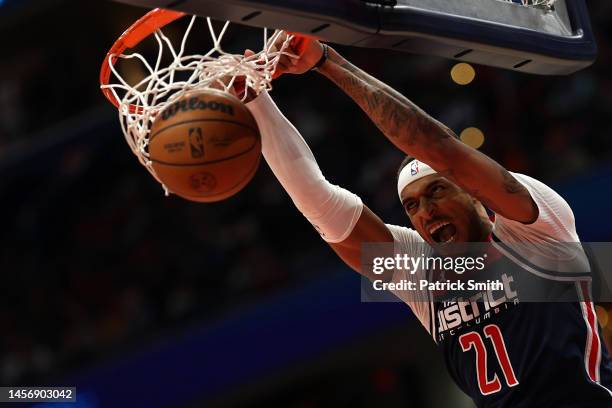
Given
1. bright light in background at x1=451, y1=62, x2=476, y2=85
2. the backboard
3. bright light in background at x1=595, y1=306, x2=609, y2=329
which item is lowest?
bright light in background at x1=595, y1=306, x2=609, y2=329

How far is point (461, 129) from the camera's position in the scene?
25.5ft

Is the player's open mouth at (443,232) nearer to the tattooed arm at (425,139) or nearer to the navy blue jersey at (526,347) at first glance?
the navy blue jersey at (526,347)

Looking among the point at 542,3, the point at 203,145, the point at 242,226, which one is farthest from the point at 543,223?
the point at 242,226

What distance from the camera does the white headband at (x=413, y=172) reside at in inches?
149

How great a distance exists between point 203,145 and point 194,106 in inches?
5.0

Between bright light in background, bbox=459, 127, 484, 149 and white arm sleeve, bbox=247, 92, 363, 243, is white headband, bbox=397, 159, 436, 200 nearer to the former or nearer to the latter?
white arm sleeve, bbox=247, 92, 363, 243

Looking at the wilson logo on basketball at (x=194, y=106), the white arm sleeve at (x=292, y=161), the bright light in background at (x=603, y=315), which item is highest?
the wilson logo on basketball at (x=194, y=106)

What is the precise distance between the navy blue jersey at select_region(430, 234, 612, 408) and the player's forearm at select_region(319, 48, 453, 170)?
1.86 ft

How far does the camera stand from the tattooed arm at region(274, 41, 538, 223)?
10.8ft

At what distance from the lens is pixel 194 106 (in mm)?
3012

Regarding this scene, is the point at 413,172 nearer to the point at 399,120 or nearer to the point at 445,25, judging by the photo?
the point at 399,120

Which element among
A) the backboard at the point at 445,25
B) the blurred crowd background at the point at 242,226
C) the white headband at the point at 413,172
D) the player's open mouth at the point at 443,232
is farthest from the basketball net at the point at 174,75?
the blurred crowd background at the point at 242,226

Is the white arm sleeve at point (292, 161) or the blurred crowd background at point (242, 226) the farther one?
the blurred crowd background at point (242, 226)

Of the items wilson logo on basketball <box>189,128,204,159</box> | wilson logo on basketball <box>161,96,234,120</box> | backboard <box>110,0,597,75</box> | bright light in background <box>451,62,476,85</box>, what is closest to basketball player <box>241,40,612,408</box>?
backboard <box>110,0,597,75</box>
